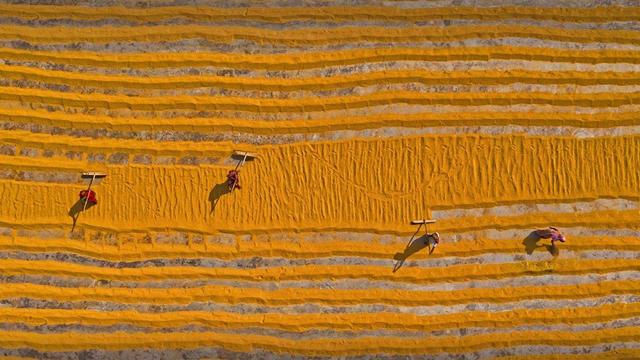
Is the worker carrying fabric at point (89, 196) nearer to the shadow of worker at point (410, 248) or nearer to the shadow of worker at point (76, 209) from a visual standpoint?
the shadow of worker at point (76, 209)

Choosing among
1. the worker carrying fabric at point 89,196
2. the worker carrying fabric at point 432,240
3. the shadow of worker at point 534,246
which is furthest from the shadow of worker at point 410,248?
the worker carrying fabric at point 89,196

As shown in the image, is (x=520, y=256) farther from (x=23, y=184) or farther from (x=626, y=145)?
(x=23, y=184)

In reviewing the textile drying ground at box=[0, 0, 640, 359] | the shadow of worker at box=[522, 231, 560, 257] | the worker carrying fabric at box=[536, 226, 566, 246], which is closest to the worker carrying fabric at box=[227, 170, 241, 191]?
the textile drying ground at box=[0, 0, 640, 359]

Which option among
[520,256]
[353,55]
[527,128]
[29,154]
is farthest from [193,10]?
[520,256]

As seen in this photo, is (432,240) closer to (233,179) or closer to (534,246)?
(534,246)

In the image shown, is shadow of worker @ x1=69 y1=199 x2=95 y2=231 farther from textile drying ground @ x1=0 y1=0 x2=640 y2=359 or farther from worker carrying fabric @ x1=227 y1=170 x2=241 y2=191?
worker carrying fabric @ x1=227 y1=170 x2=241 y2=191

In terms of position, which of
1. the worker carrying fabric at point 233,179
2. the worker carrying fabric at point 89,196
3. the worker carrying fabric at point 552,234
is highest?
the worker carrying fabric at point 233,179
